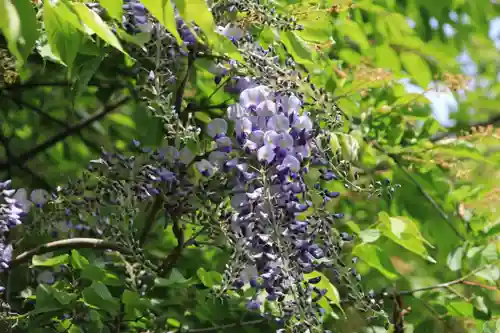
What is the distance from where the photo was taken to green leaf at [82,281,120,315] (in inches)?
55.5

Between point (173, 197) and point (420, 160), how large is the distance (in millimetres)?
809

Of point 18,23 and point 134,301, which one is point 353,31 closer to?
point 134,301

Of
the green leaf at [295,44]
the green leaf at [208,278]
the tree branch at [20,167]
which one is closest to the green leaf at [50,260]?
the green leaf at [208,278]

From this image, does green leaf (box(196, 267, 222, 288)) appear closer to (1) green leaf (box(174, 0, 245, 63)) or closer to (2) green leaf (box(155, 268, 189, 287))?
(2) green leaf (box(155, 268, 189, 287))

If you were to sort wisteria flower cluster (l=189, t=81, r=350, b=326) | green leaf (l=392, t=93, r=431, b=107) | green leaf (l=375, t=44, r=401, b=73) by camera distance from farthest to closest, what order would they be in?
green leaf (l=375, t=44, r=401, b=73) → green leaf (l=392, t=93, r=431, b=107) → wisteria flower cluster (l=189, t=81, r=350, b=326)

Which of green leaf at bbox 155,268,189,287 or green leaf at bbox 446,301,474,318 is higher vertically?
green leaf at bbox 155,268,189,287

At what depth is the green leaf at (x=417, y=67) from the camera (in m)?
2.15

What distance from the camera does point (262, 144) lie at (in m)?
1.24

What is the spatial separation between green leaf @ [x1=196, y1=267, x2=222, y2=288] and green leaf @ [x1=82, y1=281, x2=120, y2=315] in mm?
178

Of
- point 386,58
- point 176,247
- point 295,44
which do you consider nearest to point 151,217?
point 176,247

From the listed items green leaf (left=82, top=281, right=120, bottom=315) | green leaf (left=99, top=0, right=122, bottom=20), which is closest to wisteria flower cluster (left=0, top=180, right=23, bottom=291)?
green leaf (left=82, top=281, right=120, bottom=315)

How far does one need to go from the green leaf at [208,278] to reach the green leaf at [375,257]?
1.03 ft

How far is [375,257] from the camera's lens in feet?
5.32

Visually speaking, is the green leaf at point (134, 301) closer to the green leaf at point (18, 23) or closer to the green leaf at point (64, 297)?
the green leaf at point (64, 297)
